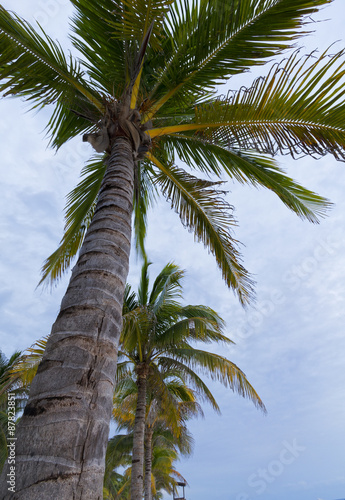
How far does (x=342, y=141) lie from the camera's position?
12.8 feet

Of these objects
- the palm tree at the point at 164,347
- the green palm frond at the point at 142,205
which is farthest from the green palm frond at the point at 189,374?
the green palm frond at the point at 142,205

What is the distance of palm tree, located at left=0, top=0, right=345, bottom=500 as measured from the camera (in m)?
1.54

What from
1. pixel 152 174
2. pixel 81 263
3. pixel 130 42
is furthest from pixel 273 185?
pixel 81 263

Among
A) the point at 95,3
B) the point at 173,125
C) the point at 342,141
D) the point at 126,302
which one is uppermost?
the point at 126,302

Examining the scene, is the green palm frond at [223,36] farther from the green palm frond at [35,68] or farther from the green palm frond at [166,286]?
the green palm frond at [166,286]

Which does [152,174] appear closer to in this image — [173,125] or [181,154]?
[181,154]

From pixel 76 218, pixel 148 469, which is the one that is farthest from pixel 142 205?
pixel 148 469

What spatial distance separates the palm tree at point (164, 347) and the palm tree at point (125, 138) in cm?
445

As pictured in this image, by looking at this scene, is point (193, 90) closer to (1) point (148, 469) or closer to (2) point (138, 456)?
(2) point (138, 456)

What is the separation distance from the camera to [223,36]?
4.10m

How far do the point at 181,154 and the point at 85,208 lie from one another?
1920 millimetres

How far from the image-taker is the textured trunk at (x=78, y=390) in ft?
4.32

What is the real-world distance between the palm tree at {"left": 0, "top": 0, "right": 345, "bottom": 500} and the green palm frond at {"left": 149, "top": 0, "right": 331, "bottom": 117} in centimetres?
1

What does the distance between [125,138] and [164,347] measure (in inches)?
338
